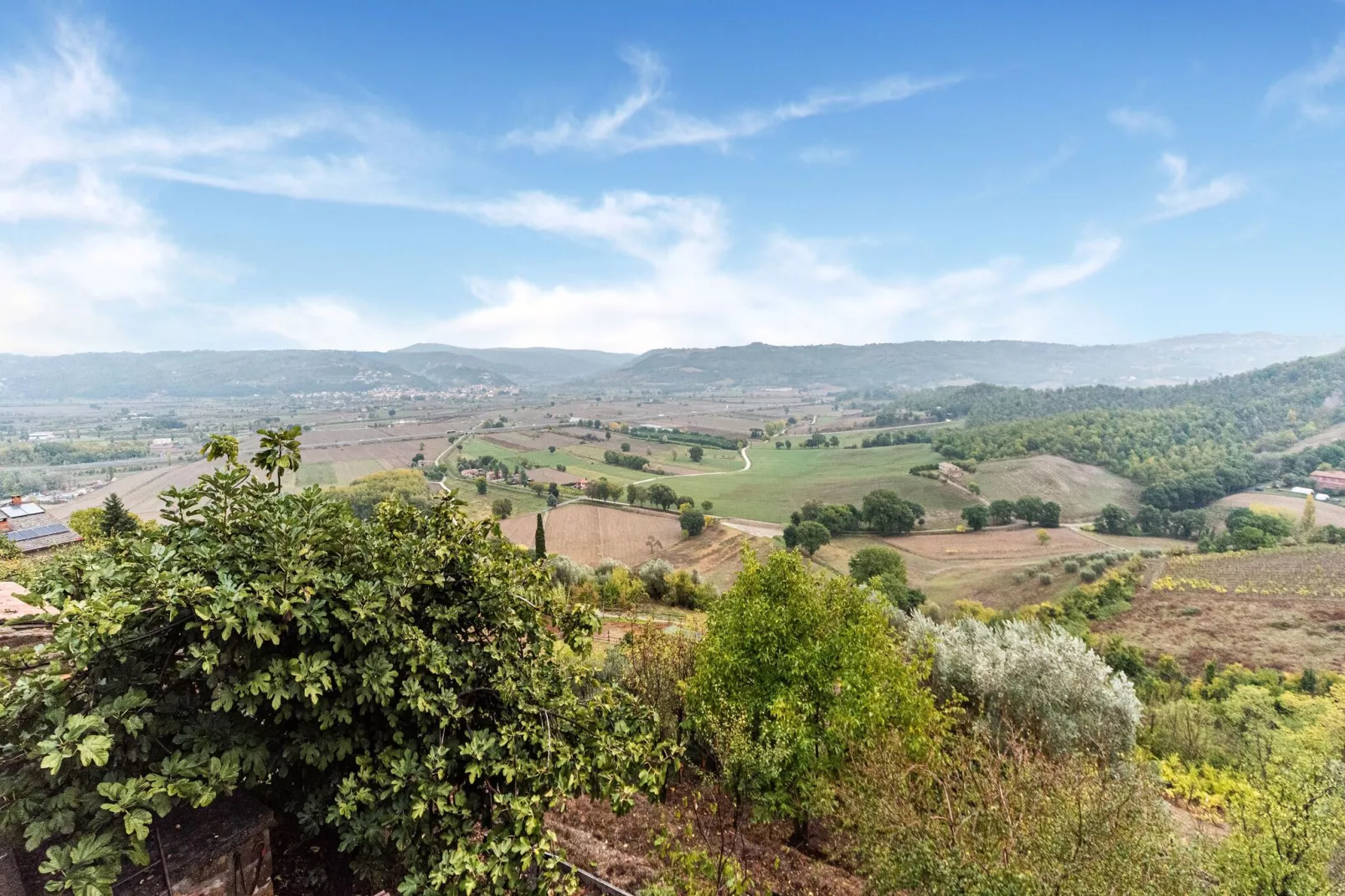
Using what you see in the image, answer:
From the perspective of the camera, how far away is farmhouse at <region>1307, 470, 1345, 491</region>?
93188 mm

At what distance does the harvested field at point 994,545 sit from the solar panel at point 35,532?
7909 cm

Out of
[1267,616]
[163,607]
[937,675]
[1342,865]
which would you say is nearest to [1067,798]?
[1342,865]

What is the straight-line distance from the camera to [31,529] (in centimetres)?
4328

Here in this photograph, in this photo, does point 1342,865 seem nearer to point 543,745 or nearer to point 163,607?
point 543,745

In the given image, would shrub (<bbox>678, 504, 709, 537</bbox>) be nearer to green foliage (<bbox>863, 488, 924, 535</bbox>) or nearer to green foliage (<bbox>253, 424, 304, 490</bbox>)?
green foliage (<bbox>863, 488, 924, 535</bbox>)

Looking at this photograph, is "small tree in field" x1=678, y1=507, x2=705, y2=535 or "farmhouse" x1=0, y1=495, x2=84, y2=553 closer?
"farmhouse" x1=0, y1=495, x2=84, y2=553

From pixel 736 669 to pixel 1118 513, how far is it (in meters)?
92.5

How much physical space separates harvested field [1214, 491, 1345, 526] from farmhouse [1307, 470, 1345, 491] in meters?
11.1

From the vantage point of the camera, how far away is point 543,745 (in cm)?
702

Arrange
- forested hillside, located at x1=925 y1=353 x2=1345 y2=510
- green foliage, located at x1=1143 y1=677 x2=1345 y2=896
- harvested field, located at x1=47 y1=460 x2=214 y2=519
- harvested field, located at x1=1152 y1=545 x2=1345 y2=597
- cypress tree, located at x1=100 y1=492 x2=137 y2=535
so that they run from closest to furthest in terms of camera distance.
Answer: green foliage, located at x1=1143 y1=677 x2=1345 y2=896 < cypress tree, located at x1=100 y1=492 x2=137 y2=535 < harvested field, located at x1=1152 y1=545 x2=1345 y2=597 < harvested field, located at x1=47 y1=460 x2=214 y2=519 < forested hillside, located at x1=925 y1=353 x2=1345 y2=510

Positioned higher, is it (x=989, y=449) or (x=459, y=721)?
(x=459, y=721)

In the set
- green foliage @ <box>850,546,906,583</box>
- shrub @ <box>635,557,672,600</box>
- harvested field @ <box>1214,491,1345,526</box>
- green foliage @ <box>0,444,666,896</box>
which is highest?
green foliage @ <box>0,444,666,896</box>

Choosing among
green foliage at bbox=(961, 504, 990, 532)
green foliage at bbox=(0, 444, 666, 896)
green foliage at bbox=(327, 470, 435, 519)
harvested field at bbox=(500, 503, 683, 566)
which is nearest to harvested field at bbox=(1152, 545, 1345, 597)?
green foliage at bbox=(961, 504, 990, 532)

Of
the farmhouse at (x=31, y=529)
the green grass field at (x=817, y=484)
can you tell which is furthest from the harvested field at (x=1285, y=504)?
the farmhouse at (x=31, y=529)
